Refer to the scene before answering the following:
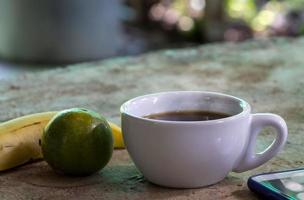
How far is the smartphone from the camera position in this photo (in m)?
0.72

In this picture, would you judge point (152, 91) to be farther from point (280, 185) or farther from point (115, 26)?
point (115, 26)

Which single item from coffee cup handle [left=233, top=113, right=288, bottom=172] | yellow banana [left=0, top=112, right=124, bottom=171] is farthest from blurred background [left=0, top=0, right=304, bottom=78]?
coffee cup handle [left=233, top=113, right=288, bottom=172]

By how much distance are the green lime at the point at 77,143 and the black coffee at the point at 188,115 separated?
0.07 meters

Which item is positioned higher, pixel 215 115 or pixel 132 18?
pixel 215 115

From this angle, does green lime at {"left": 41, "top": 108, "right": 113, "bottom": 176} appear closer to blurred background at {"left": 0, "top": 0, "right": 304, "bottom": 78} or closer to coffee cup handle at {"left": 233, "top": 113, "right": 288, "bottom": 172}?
coffee cup handle at {"left": 233, "top": 113, "right": 288, "bottom": 172}

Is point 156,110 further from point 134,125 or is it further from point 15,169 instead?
point 15,169

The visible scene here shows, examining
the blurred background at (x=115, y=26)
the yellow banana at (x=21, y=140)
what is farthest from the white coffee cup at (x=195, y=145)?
the blurred background at (x=115, y=26)

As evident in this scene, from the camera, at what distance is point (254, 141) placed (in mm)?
815

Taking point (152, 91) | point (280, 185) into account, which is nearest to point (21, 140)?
point (280, 185)

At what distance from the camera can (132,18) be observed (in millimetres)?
4602

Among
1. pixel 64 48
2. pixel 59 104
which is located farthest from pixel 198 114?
pixel 64 48

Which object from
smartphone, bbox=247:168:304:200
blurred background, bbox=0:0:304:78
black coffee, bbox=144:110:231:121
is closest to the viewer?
smartphone, bbox=247:168:304:200

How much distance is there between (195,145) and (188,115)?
0.27 ft

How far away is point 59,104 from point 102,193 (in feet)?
1.54
